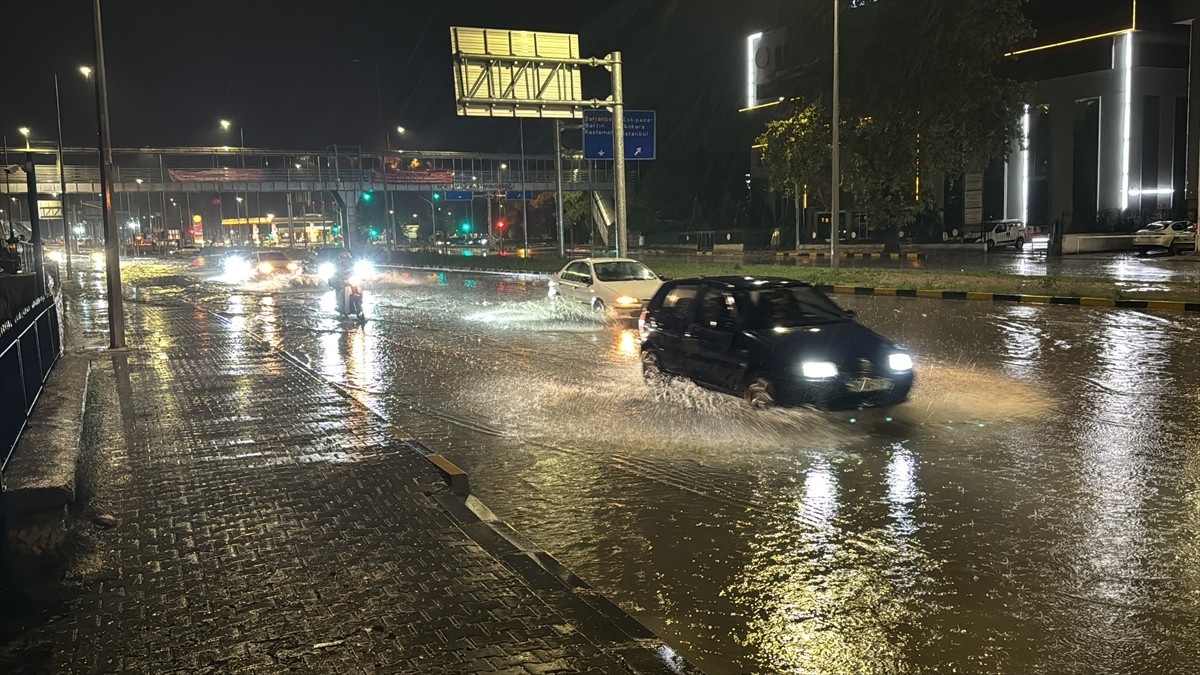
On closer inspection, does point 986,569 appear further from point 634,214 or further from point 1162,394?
point 634,214

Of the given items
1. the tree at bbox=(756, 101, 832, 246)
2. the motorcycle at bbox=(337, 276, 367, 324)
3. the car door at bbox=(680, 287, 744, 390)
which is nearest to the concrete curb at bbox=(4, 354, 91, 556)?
the car door at bbox=(680, 287, 744, 390)

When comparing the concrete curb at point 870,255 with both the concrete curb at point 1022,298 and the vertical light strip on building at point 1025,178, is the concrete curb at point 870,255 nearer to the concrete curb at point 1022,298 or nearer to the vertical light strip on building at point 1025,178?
the vertical light strip on building at point 1025,178

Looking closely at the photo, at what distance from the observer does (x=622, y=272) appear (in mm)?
21344

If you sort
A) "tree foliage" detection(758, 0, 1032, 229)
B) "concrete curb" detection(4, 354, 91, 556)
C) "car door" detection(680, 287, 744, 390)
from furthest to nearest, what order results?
1. "tree foliage" detection(758, 0, 1032, 229)
2. "car door" detection(680, 287, 744, 390)
3. "concrete curb" detection(4, 354, 91, 556)

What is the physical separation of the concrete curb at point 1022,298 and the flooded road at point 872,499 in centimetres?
599

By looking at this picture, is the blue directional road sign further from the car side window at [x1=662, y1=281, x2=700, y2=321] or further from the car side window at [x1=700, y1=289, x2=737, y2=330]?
the car side window at [x1=700, y1=289, x2=737, y2=330]

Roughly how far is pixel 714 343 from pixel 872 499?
13.0ft

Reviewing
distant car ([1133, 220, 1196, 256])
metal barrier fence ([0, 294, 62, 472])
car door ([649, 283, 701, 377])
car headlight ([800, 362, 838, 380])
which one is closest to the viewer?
metal barrier fence ([0, 294, 62, 472])

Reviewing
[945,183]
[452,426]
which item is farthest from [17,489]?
[945,183]

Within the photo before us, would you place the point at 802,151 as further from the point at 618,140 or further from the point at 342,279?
the point at 342,279

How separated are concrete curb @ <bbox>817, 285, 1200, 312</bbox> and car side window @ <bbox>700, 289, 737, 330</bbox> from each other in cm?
1036

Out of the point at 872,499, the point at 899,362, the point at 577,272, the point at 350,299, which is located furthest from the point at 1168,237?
the point at 872,499

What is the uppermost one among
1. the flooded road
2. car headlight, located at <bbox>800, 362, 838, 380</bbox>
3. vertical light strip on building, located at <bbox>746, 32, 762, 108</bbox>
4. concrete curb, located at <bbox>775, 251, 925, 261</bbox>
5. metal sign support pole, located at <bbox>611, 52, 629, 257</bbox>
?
vertical light strip on building, located at <bbox>746, 32, 762, 108</bbox>

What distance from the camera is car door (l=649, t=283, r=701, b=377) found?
37.1 ft
